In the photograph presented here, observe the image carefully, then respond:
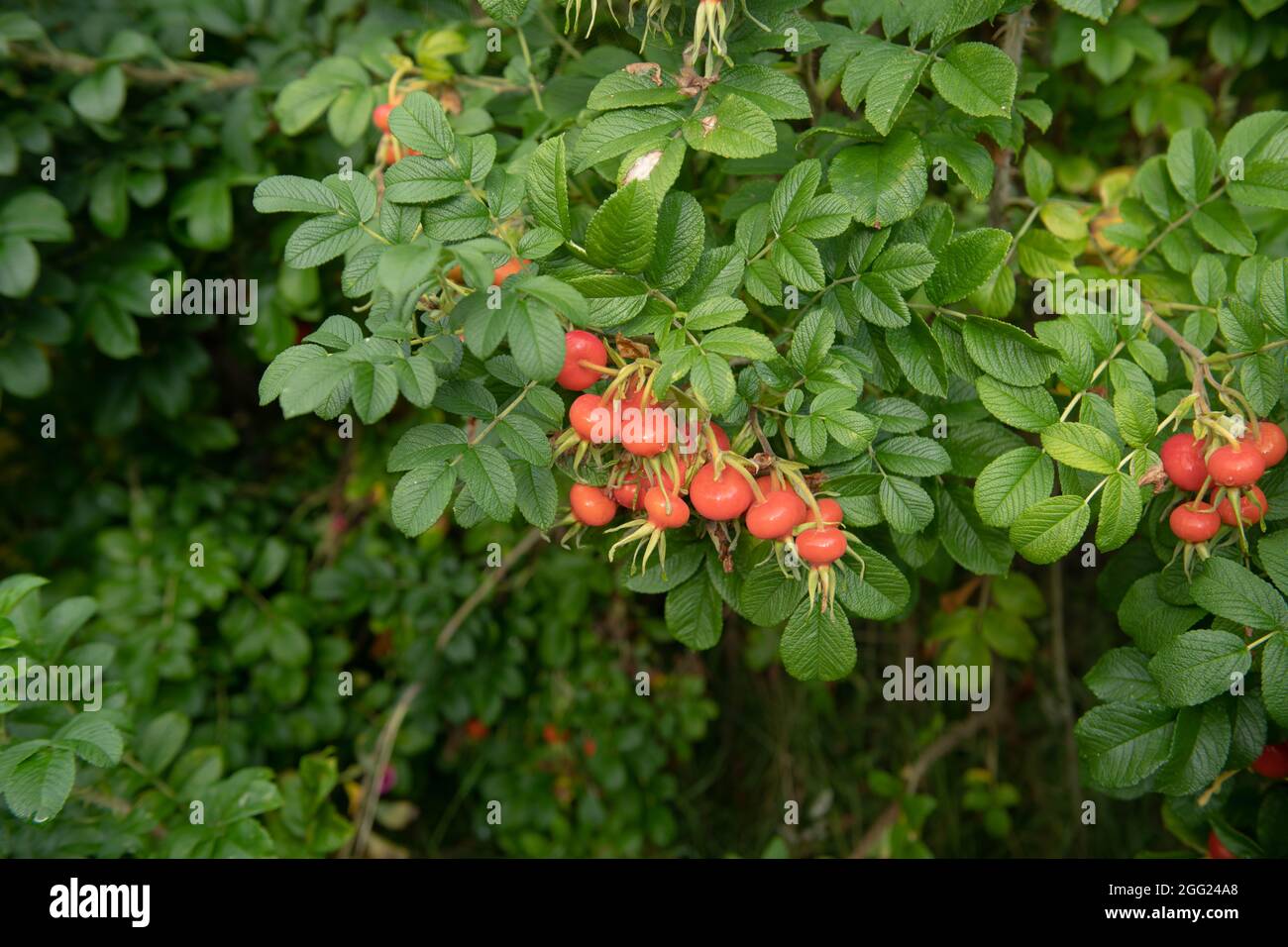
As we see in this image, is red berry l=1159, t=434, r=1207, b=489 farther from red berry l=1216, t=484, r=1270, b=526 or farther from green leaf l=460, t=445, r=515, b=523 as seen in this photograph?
green leaf l=460, t=445, r=515, b=523

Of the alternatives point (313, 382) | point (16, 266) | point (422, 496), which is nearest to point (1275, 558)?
point (422, 496)

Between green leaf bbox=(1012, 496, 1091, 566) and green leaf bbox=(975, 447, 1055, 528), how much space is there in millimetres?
32

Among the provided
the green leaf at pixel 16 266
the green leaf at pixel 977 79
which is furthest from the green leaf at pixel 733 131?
the green leaf at pixel 16 266

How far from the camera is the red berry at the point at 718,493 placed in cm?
104

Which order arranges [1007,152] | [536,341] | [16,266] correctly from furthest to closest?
1. [16,266]
2. [1007,152]
3. [536,341]

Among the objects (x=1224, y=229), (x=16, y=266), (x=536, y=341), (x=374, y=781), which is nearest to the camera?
(x=536, y=341)

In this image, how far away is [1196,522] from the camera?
44.6 inches

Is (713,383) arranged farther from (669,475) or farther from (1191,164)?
(1191,164)

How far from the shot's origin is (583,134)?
117 centimetres

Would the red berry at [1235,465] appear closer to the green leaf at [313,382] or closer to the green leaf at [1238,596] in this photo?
the green leaf at [1238,596]

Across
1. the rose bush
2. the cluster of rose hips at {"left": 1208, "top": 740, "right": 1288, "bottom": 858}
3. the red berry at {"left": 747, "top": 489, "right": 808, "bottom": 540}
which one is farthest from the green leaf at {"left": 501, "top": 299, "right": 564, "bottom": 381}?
the cluster of rose hips at {"left": 1208, "top": 740, "right": 1288, "bottom": 858}

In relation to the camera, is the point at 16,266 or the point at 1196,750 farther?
the point at 16,266

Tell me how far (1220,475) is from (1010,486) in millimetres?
207
